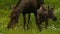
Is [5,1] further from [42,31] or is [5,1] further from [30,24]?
[42,31]

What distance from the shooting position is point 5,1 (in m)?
15.8

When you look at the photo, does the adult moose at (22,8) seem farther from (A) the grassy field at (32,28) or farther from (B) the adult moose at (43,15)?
(A) the grassy field at (32,28)

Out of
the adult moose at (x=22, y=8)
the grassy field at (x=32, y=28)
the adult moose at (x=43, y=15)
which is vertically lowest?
the grassy field at (x=32, y=28)

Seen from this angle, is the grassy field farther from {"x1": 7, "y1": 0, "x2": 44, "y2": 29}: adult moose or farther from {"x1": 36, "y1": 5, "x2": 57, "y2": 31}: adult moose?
{"x1": 7, "y1": 0, "x2": 44, "y2": 29}: adult moose

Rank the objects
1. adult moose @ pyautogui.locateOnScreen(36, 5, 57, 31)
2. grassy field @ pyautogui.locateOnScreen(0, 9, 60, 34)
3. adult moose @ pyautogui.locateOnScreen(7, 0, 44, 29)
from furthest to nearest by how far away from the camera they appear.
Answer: adult moose @ pyautogui.locateOnScreen(36, 5, 57, 31), adult moose @ pyautogui.locateOnScreen(7, 0, 44, 29), grassy field @ pyautogui.locateOnScreen(0, 9, 60, 34)

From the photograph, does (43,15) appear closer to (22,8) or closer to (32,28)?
(32,28)

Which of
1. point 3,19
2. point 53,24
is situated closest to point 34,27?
point 53,24

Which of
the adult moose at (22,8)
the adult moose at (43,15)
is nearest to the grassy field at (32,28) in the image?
the adult moose at (43,15)

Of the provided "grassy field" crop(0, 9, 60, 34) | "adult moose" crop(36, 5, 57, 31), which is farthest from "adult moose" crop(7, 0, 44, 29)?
"grassy field" crop(0, 9, 60, 34)

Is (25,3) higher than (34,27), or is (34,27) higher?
(25,3)

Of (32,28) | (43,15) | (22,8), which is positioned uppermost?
(22,8)

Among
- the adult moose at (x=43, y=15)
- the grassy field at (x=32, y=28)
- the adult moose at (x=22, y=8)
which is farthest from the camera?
the adult moose at (x=43, y=15)

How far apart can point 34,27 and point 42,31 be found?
869 millimetres

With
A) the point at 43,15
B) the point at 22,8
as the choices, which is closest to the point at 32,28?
the point at 43,15
